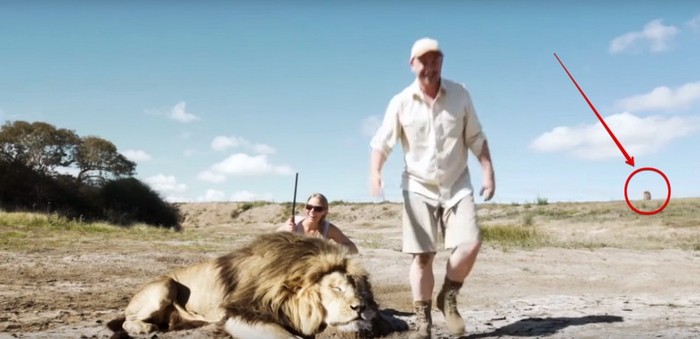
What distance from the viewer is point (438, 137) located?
4910 millimetres

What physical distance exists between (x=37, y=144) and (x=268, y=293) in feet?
90.7

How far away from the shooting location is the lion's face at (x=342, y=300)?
4.07 m

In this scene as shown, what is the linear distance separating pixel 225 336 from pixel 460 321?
177cm

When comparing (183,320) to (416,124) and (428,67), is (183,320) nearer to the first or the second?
(416,124)

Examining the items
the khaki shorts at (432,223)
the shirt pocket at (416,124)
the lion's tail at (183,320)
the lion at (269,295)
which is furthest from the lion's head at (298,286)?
the shirt pocket at (416,124)

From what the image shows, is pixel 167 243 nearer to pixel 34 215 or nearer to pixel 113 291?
pixel 113 291

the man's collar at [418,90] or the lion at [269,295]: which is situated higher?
the man's collar at [418,90]

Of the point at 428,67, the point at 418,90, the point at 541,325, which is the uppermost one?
the point at 428,67

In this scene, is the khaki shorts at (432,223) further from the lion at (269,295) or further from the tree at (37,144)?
the tree at (37,144)

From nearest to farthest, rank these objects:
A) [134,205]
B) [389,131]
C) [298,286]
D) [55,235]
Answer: [298,286] < [389,131] < [55,235] < [134,205]

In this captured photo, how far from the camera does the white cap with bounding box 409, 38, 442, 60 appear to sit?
15.8ft

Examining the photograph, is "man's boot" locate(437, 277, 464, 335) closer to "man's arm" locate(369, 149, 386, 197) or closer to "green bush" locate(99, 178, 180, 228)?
"man's arm" locate(369, 149, 386, 197)

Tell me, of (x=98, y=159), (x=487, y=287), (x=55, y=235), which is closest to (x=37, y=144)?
(x=98, y=159)

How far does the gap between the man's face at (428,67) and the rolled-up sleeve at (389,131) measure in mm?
270
